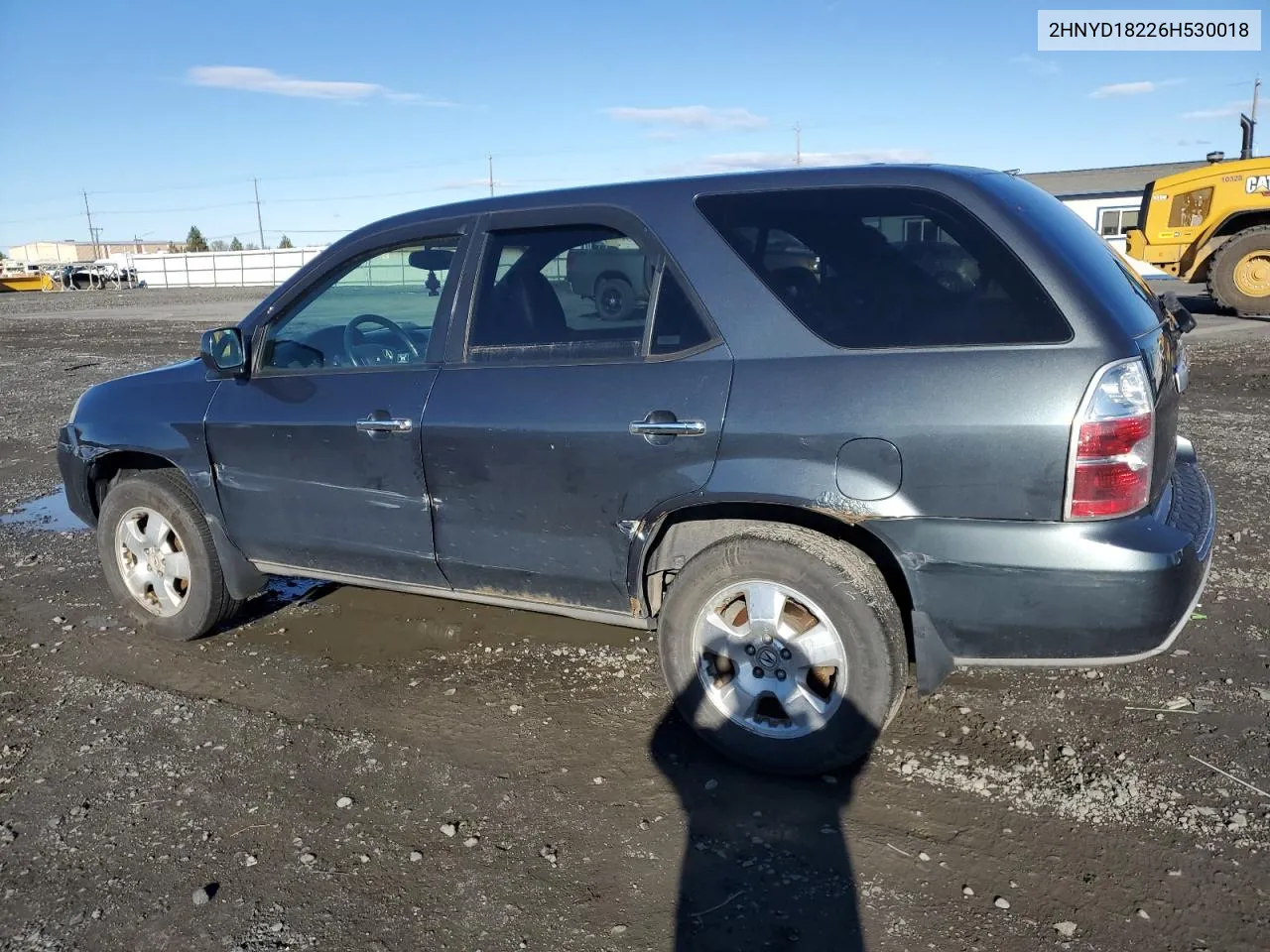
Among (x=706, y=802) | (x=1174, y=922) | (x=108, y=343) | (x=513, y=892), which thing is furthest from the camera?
(x=108, y=343)

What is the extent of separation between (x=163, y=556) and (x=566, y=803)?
96.3 inches

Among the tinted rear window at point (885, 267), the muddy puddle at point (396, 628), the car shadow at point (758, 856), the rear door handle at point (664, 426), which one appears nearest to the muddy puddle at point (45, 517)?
the muddy puddle at point (396, 628)

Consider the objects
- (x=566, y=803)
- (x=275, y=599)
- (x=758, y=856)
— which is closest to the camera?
(x=758, y=856)

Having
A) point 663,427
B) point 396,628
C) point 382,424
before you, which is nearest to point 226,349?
point 382,424

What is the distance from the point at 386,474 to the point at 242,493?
0.83 metres

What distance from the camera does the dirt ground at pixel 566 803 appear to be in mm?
2535

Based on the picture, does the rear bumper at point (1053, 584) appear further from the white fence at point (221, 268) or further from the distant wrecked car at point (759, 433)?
the white fence at point (221, 268)

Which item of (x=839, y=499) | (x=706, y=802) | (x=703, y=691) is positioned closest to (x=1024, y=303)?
(x=839, y=499)

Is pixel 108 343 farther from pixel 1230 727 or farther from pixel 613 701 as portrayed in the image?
pixel 1230 727

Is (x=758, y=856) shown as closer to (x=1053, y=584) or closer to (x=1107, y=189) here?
(x=1053, y=584)

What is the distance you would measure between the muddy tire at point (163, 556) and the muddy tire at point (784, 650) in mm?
2236

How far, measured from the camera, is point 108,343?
18.7m

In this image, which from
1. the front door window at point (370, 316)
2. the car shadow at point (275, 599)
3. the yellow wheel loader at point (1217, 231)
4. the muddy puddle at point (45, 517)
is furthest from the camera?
the yellow wheel loader at point (1217, 231)

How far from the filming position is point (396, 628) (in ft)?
15.0
